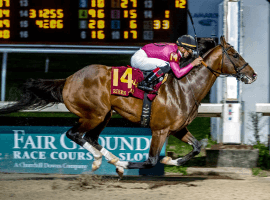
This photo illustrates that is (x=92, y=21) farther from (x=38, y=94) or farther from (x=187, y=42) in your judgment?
(x=187, y=42)

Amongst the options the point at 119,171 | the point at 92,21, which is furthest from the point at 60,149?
the point at 92,21

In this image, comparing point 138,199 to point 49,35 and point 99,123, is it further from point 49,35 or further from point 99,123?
point 49,35

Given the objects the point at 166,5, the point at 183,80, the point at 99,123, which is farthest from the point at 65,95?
the point at 166,5

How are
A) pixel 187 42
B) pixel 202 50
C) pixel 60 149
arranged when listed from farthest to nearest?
pixel 60 149 < pixel 202 50 < pixel 187 42

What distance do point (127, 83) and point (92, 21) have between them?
2.67 m

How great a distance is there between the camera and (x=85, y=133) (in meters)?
5.04

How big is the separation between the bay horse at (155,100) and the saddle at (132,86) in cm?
6

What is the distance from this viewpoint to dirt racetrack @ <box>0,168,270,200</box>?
427 centimetres

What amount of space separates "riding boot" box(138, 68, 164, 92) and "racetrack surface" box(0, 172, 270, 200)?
1127mm

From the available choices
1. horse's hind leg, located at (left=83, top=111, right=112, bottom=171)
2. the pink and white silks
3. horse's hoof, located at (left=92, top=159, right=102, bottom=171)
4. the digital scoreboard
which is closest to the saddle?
the pink and white silks

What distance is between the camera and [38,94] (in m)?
5.06

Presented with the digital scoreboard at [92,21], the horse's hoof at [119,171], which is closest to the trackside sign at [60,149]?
the horse's hoof at [119,171]

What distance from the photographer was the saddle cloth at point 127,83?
4.66 metres

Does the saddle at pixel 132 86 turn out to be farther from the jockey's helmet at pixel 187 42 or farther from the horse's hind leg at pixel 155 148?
the jockey's helmet at pixel 187 42
